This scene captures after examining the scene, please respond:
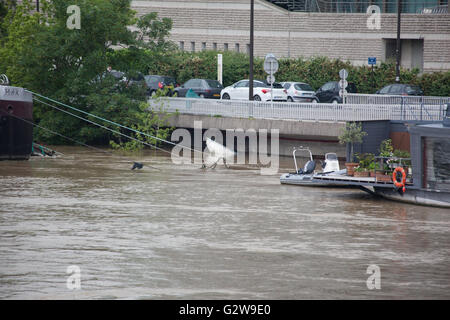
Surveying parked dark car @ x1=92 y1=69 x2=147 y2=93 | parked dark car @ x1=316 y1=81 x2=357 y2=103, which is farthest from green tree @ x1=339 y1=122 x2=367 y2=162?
parked dark car @ x1=316 y1=81 x2=357 y2=103

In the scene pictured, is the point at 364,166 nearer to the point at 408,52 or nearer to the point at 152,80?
the point at 152,80

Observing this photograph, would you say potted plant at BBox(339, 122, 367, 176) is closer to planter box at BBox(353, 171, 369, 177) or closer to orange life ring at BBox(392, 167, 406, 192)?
planter box at BBox(353, 171, 369, 177)

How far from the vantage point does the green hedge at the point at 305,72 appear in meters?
53.2

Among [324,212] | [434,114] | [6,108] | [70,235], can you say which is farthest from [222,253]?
[6,108]

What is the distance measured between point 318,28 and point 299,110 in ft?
79.6

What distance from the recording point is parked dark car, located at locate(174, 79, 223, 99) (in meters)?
50.1

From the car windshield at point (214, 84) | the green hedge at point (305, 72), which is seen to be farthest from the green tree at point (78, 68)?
the car windshield at point (214, 84)

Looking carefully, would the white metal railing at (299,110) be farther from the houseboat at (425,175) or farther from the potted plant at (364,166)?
the houseboat at (425,175)

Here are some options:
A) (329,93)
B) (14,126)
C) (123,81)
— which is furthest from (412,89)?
(14,126)

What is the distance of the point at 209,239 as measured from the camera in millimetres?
21312

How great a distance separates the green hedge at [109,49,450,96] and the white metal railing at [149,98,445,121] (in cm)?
701

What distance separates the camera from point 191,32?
68.8 metres

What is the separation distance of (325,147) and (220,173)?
682cm

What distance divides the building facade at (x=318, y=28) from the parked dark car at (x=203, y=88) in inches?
526
